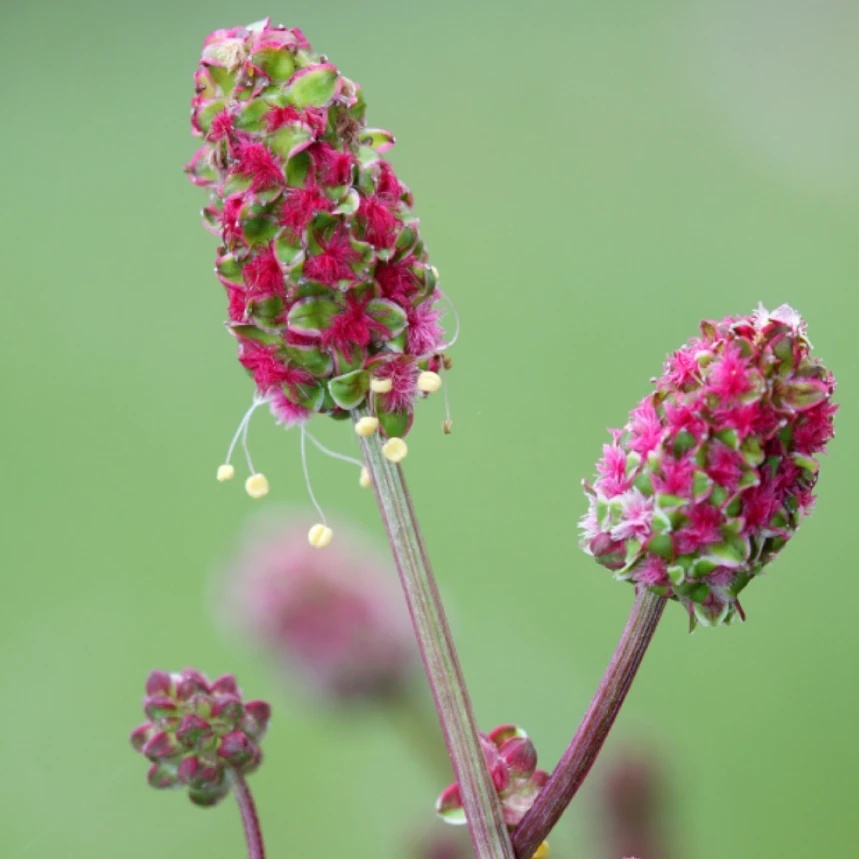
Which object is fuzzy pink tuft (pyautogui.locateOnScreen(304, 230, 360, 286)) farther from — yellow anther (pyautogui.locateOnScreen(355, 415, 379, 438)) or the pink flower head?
the pink flower head

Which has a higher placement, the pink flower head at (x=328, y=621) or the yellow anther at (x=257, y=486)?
the yellow anther at (x=257, y=486)

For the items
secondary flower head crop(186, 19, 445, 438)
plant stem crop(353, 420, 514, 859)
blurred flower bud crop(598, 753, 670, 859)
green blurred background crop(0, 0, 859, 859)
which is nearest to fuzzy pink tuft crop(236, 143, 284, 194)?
secondary flower head crop(186, 19, 445, 438)

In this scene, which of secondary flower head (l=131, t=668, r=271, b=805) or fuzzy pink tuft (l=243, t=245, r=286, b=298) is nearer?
fuzzy pink tuft (l=243, t=245, r=286, b=298)

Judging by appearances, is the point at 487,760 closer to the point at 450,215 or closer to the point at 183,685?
the point at 183,685

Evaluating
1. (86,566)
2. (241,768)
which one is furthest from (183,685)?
(86,566)

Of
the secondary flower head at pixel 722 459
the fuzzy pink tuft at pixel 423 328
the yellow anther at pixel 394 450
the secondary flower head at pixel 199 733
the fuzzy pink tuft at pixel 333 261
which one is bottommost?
the secondary flower head at pixel 199 733

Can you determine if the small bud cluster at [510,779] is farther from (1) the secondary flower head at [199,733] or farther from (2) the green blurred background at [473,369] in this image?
(2) the green blurred background at [473,369]

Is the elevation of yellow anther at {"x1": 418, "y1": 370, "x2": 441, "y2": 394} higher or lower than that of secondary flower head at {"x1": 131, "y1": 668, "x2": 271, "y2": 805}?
higher

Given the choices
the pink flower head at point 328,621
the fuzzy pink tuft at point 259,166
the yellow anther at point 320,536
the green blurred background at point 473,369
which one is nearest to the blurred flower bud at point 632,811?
the pink flower head at point 328,621
